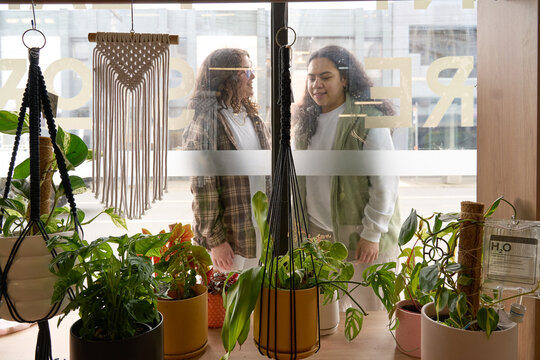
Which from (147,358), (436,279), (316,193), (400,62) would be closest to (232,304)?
(147,358)

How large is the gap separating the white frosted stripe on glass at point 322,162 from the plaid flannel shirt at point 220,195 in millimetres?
38

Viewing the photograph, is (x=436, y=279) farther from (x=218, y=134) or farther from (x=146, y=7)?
(x=146, y=7)

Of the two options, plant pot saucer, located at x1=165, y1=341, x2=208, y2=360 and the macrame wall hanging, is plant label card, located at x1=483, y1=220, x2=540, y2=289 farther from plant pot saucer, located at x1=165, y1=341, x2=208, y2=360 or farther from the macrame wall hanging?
the macrame wall hanging

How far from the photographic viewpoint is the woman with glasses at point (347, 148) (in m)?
2.01

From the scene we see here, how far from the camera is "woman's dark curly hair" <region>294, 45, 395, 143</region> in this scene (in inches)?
79.0

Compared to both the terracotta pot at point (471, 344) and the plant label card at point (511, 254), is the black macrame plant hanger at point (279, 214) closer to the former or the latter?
the terracotta pot at point (471, 344)

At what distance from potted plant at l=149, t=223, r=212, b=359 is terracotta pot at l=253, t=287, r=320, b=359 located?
0.79 feet

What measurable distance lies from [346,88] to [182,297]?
51.4 inches

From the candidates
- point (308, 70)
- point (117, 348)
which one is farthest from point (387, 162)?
point (117, 348)

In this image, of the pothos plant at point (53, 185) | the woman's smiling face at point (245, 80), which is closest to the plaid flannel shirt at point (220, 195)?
the woman's smiling face at point (245, 80)

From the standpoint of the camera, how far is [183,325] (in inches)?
40.4

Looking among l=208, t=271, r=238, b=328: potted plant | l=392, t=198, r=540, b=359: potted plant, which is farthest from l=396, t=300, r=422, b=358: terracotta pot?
l=208, t=271, r=238, b=328: potted plant

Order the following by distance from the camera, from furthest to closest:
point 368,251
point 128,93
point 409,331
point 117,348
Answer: point 368,251 < point 128,93 < point 409,331 < point 117,348

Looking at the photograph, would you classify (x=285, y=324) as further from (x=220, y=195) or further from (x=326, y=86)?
(x=326, y=86)
